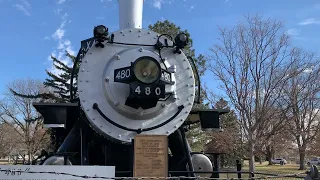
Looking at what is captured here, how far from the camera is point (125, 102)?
20.1ft

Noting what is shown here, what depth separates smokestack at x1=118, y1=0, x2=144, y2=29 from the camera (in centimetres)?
744

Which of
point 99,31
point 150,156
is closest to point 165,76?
point 99,31

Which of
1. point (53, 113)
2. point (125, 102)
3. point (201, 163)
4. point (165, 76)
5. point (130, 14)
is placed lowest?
point (201, 163)

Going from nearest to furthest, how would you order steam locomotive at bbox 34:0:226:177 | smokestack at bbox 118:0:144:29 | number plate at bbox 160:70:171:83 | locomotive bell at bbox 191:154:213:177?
1. steam locomotive at bbox 34:0:226:177
2. number plate at bbox 160:70:171:83
3. locomotive bell at bbox 191:154:213:177
4. smokestack at bbox 118:0:144:29

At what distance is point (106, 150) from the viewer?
6266 mm

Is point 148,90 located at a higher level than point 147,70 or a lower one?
lower

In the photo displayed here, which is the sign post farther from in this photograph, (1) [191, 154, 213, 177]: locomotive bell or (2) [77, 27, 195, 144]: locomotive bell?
(1) [191, 154, 213, 177]: locomotive bell

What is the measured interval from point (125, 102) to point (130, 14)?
220cm

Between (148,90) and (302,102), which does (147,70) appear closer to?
(148,90)

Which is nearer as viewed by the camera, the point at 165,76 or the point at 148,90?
the point at 148,90

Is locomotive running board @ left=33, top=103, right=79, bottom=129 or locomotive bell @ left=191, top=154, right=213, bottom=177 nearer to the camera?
locomotive bell @ left=191, top=154, right=213, bottom=177

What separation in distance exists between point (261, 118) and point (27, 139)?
2828 centimetres

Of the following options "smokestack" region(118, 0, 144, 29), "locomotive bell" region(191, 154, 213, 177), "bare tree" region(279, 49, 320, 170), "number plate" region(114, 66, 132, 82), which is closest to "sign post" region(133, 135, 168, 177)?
"number plate" region(114, 66, 132, 82)

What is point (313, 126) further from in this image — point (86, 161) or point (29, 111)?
point (86, 161)
